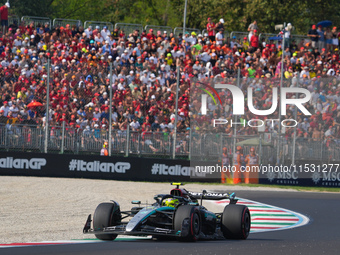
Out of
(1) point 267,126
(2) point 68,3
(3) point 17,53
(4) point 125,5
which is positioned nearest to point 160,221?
(1) point 267,126

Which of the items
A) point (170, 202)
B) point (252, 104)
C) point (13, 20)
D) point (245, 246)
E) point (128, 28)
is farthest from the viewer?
point (128, 28)

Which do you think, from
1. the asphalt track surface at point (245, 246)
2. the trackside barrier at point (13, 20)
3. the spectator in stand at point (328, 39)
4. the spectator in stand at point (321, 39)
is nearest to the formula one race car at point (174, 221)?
A: the asphalt track surface at point (245, 246)

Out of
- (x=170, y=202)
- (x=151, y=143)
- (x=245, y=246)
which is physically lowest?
(x=245, y=246)

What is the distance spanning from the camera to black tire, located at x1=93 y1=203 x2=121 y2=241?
10305mm

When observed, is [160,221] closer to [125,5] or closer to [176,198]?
[176,198]

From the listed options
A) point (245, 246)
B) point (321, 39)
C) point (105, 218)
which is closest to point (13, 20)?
point (321, 39)

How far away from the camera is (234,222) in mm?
10930

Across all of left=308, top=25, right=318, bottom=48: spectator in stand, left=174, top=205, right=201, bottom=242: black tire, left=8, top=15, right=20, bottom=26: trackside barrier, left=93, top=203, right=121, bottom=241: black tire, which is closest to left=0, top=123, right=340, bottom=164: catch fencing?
left=8, top=15, right=20, bottom=26: trackside barrier

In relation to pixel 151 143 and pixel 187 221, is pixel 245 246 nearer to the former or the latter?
pixel 187 221

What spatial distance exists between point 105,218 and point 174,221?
115 cm

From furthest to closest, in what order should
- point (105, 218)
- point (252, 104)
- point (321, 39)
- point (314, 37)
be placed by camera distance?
point (321, 39), point (314, 37), point (252, 104), point (105, 218)

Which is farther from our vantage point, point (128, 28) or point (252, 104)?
point (128, 28)

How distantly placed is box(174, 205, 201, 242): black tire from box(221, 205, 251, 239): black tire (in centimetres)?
87

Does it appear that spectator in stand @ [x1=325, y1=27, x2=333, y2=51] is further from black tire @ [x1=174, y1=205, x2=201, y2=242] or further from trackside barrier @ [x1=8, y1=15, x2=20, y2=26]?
black tire @ [x1=174, y1=205, x2=201, y2=242]
